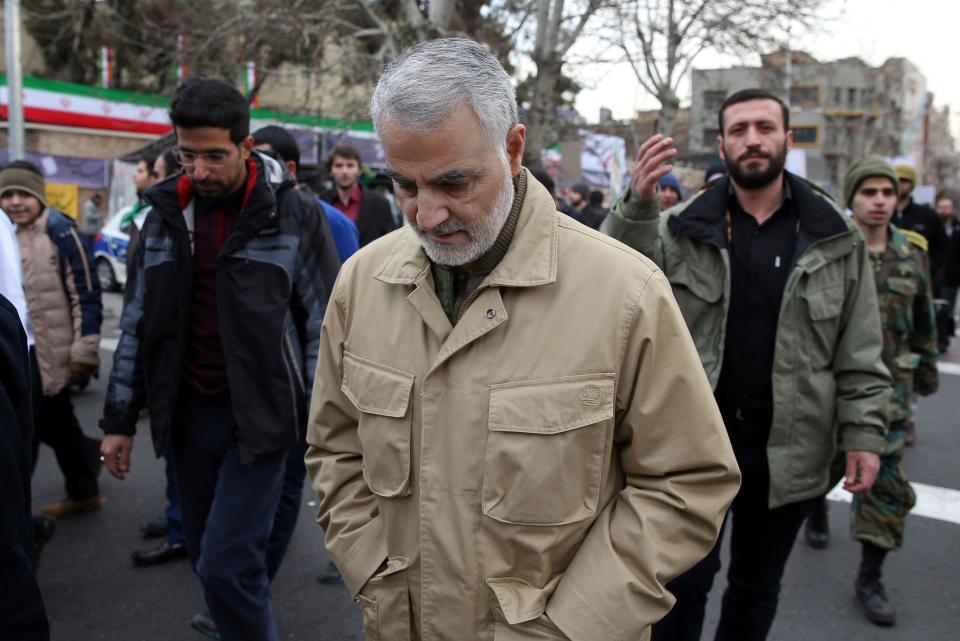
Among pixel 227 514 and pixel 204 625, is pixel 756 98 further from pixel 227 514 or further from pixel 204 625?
pixel 204 625

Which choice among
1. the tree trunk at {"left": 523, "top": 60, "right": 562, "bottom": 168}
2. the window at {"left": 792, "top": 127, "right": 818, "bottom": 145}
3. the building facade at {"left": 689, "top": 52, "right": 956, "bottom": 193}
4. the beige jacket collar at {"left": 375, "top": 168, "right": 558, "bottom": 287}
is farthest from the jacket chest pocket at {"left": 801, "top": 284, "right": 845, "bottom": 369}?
the window at {"left": 792, "top": 127, "right": 818, "bottom": 145}

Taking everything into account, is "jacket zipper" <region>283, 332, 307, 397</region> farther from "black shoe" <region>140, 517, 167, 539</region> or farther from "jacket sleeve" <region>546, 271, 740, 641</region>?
"black shoe" <region>140, 517, 167, 539</region>

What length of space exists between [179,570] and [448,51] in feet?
11.0

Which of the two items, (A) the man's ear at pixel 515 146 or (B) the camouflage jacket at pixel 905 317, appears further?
(B) the camouflage jacket at pixel 905 317

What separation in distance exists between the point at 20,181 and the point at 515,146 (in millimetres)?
3851

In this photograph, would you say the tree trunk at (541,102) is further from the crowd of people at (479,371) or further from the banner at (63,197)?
the banner at (63,197)

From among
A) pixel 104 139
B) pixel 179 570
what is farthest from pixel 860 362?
pixel 104 139

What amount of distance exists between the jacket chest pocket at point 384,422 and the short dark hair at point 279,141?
3.09 metres

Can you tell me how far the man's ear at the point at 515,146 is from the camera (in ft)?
5.24

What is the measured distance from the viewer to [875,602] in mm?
3596

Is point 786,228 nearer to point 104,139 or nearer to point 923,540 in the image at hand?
point 923,540

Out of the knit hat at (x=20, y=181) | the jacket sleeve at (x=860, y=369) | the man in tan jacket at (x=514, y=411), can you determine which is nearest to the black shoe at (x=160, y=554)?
the knit hat at (x=20, y=181)

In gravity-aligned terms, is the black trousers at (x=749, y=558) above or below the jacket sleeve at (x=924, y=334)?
below

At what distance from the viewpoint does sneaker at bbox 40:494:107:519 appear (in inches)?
178
